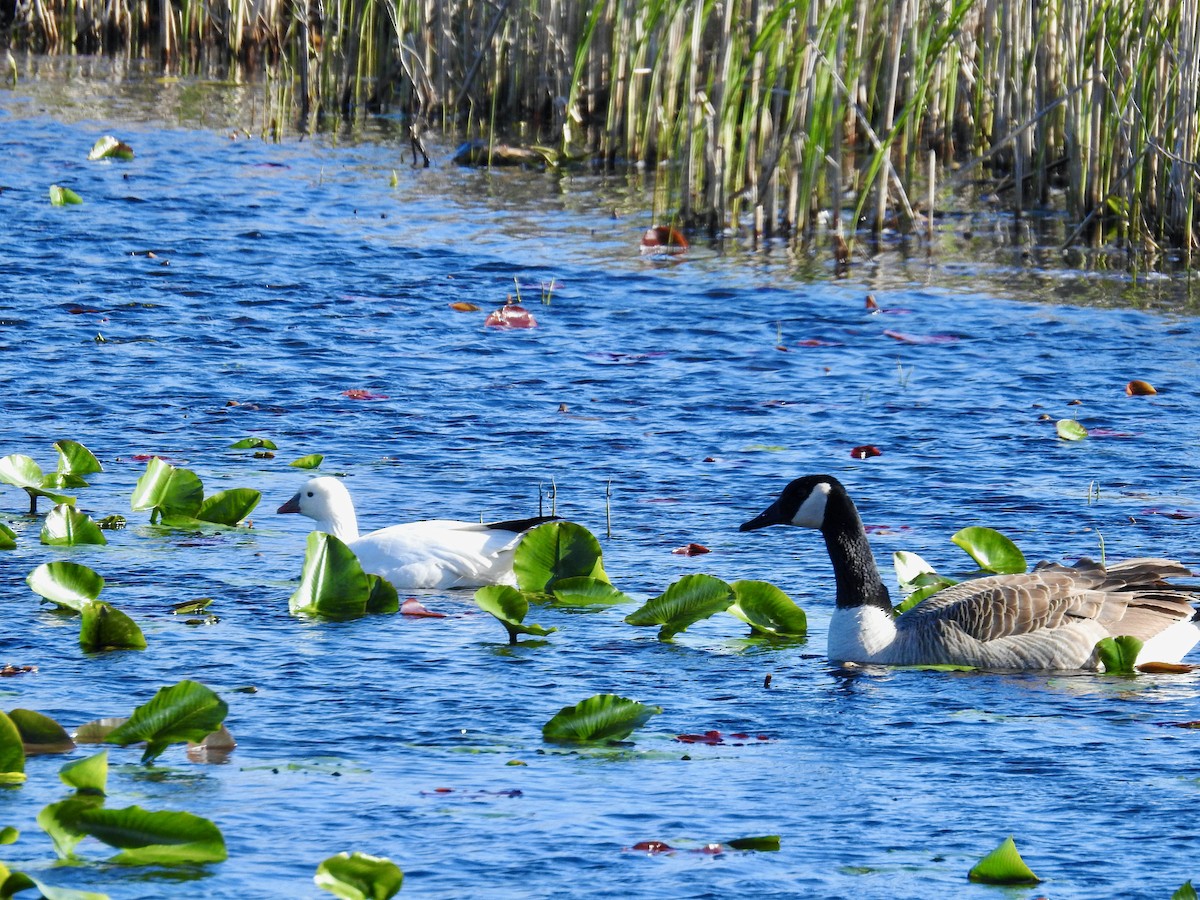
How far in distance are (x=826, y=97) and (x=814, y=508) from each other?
646cm

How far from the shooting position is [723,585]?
654 centimetres

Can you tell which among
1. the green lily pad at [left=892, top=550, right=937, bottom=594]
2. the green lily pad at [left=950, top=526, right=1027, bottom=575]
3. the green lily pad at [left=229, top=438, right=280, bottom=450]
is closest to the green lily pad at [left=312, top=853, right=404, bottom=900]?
the green lily pad at [left=892, top=550, right=937, bottom=594]

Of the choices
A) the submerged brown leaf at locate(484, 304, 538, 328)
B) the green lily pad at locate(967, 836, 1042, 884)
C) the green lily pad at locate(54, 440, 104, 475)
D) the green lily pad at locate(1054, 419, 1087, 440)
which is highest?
the submerged brown leaf at locate(484, 304, 538, 328)

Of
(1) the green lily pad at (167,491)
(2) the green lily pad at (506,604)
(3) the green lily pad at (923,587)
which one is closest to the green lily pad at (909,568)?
(3) the green lily pad at (923,587)

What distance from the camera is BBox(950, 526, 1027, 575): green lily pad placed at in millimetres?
7359

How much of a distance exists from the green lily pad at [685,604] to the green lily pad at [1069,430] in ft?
11.7

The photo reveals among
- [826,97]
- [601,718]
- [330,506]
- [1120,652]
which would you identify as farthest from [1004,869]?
[826,97]

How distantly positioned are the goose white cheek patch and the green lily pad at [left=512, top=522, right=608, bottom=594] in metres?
0.79

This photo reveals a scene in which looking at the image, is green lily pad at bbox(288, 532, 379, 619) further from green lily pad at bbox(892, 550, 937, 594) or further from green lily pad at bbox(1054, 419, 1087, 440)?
green lily pad at bbox(1054, 419, 1087, 440)

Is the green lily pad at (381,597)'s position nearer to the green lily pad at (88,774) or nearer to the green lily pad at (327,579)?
the green lily pad at (327,579)

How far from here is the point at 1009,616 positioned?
263 inches

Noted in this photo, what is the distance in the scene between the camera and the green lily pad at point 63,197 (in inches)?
588

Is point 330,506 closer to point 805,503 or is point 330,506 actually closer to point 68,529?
point 68,529

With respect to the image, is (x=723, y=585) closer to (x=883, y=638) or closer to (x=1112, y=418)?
(x=883, y=638)
